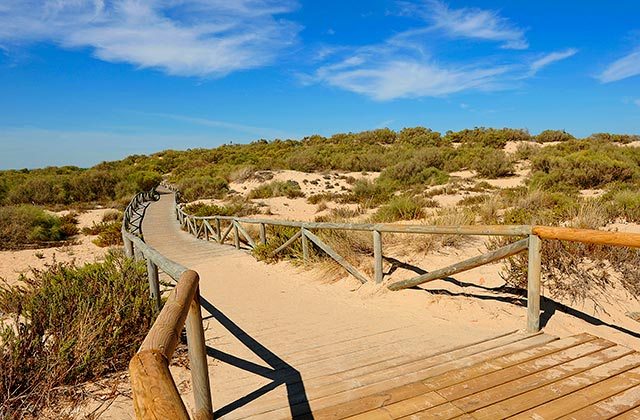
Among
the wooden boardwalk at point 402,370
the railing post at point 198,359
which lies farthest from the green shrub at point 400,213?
the railing post at point 198,359

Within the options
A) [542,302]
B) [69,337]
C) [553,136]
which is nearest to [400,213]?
[542,302]

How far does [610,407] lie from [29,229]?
20.6 meters

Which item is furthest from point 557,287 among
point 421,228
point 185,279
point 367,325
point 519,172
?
point 519,172

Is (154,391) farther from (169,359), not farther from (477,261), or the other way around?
(477,261)

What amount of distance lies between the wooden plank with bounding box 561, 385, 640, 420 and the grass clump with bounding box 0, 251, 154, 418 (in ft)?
11.3

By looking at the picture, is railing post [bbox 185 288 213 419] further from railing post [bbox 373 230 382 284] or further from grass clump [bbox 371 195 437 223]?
grass clump [bbox 371 195 437 223]

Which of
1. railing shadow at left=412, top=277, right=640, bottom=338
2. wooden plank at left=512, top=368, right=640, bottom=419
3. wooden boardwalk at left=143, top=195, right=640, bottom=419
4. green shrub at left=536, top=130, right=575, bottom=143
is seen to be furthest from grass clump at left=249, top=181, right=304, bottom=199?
green shrub at left=536, top=130, right=575, bottom=143

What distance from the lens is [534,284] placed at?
364cm

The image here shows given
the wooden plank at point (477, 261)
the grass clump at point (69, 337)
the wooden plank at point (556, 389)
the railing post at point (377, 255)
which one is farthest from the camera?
the railing post at point (377, 255)

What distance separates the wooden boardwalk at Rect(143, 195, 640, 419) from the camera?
249cm

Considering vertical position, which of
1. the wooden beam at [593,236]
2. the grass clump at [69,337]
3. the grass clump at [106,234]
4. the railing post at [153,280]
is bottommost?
the grass clump at [106,234]

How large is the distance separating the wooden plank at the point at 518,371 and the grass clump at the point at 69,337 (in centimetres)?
275

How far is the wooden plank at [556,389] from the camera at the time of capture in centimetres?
239

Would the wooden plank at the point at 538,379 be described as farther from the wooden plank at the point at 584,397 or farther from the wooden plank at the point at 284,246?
the wooden plank at the point at 284,246
